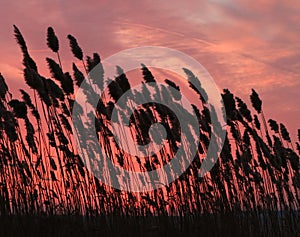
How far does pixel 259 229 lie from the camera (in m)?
7.61

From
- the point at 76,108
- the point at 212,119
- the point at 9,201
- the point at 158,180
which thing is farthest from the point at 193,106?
the point at 9,201

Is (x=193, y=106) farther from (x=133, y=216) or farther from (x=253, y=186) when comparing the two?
(x=133, y=216)

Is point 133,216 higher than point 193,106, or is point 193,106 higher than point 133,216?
point 193,106

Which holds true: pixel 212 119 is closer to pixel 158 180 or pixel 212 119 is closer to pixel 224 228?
pixel 158 180

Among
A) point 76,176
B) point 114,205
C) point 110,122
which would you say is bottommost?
point 114,205

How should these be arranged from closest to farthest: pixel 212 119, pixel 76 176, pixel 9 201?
pixel 9 201
pixel 76 176
pixel 212 119

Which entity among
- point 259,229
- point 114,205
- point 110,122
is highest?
point 110,122

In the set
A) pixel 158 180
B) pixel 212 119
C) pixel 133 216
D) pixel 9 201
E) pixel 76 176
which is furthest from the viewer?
pixel 212 119

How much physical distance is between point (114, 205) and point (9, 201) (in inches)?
54.6

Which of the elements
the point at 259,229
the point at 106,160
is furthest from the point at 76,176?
→ the point at 259,229

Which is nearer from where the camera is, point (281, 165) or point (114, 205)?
point (114, 205)

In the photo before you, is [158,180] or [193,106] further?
[193,106]

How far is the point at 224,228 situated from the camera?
697 centimetres

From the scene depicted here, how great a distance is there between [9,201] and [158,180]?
2.38 m
